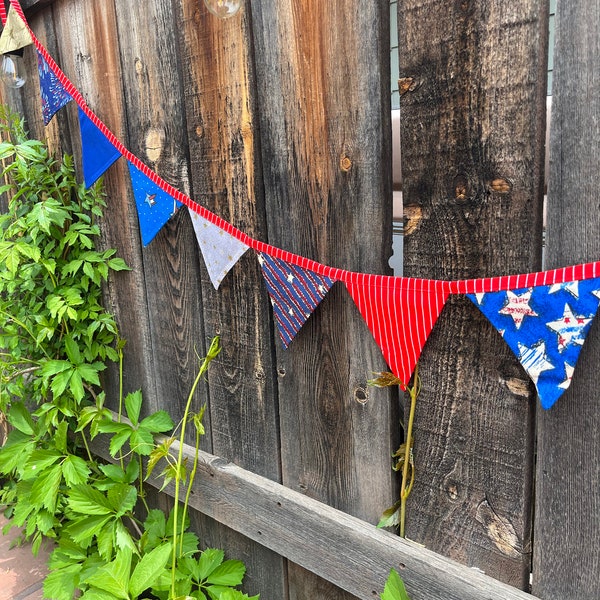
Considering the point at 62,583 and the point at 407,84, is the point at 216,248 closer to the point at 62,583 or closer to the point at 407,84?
the point at 407,84

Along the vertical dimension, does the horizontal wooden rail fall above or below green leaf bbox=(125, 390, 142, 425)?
below

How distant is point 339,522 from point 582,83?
1080 mm

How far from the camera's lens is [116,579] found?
1.44 meters

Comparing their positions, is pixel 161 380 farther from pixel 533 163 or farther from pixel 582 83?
pixel 582 83

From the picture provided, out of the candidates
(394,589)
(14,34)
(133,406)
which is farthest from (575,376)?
(14,34)

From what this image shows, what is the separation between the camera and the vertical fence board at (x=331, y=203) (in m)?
1.18

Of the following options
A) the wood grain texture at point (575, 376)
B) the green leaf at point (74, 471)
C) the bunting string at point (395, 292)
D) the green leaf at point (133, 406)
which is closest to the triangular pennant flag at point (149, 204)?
the bunting string at point (395, 292)

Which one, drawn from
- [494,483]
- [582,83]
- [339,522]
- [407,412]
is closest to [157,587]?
[339,522]

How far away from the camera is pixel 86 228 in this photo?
2.03 meters

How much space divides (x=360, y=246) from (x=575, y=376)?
496mm

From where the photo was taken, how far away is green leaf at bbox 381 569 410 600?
48.4 inches

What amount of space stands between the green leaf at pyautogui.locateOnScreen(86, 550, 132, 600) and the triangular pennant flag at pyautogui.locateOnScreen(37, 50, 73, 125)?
1424mm

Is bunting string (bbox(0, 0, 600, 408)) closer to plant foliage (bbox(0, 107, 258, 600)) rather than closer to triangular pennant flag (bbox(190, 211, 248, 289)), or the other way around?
triangular pennant flag (bbox(190, 211, 248, 289))

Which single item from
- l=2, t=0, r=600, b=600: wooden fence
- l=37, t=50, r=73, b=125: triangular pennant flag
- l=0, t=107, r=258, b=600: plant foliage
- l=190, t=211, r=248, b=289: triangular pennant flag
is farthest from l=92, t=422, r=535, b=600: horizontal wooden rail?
l=37, t=50, r=73, b=125: triangular pennant flag
